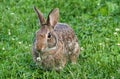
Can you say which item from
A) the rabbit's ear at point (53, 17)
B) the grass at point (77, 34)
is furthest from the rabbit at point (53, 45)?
the grass at point (77, 34)

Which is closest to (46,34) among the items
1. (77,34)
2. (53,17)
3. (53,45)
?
(53,45)

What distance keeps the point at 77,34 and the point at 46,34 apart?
72.4 inches

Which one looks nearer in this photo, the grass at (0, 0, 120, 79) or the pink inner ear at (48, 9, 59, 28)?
the grass at (0, 0, 120, 79)

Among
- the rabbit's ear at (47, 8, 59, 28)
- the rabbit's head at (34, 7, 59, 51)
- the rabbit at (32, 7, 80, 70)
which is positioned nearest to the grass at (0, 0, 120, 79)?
the rabbit at (32, 7, 80, 70)

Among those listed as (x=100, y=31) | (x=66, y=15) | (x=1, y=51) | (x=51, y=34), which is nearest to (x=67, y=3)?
(x=66, y=15)

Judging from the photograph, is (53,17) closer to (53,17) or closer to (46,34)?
(53,17)

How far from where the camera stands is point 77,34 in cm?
821

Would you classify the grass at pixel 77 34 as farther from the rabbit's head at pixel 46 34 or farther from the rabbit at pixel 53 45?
the rabbit's head at pixel 46 34

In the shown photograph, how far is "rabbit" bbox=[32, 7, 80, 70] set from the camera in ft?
21.0

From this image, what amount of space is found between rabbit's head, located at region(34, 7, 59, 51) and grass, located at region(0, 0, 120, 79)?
1.45 ft

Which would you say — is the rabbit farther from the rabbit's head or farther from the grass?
the grass

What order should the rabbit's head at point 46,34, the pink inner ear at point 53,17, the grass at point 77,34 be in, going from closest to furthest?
1. the rabbit's head at point 46,34
2. the grass at point 77,34
3. the pink inner ear at point 53,17

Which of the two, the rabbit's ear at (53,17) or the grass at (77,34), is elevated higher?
the rabbit's ear at (53,17)

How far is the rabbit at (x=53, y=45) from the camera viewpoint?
6.40 m
